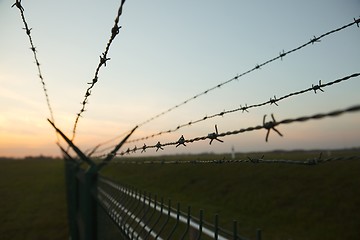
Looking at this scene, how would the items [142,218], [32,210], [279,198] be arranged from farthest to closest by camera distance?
1. [32,210]
2. [279,198]
3. [142,218]

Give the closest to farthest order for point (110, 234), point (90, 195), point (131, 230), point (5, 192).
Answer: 1. point (131, 230)
2. point (110, 234)
3. point (90, 195)
4. point (5, 192)

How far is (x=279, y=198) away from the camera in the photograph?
53.8 ft

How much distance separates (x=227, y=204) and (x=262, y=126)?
52.7 ft

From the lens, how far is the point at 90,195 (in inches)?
245

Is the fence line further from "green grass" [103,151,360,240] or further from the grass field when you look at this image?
"green grass" [103,151,360,240]

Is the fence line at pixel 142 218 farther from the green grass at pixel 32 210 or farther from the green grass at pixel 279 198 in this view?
the green grass at pixel 32 210

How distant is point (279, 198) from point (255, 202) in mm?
1031

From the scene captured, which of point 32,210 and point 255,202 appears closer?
point 255,202

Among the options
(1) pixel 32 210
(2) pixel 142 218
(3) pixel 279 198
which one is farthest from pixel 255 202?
(2) pixel 142 218

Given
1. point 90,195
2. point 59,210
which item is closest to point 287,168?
point 59,210

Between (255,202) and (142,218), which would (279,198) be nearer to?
(255,202)

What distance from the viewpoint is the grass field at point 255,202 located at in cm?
1272

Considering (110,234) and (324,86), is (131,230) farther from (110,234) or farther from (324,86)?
(324,86)

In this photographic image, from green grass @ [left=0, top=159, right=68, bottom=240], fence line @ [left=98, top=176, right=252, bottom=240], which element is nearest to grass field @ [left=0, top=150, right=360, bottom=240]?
green grass @ [left=0, top=159, right=68, bottom=240]
